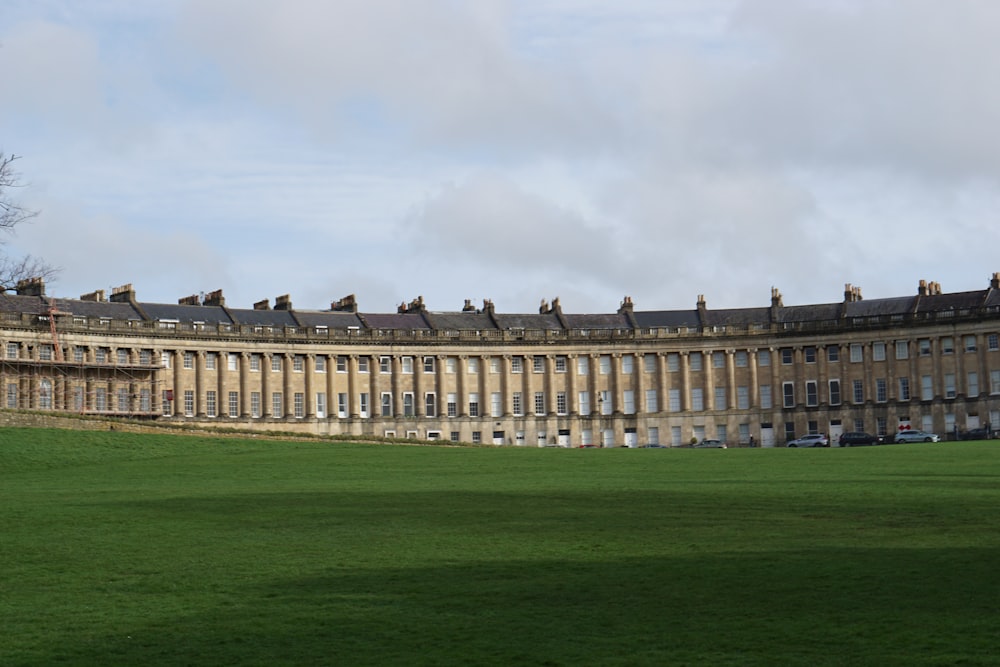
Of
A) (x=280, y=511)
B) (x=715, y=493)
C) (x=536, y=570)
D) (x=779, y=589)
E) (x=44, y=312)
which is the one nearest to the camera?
(x=779, y=589)

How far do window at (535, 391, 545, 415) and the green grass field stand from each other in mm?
76285

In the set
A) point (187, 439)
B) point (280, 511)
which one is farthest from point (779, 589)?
point (187, 439)

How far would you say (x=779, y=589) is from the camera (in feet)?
64.6

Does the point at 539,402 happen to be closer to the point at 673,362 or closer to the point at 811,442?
the point at 673,362

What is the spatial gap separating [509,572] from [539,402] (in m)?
95.6

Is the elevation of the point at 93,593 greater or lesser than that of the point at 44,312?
lesser

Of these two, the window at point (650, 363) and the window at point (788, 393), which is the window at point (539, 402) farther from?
the window at point (788, 393)

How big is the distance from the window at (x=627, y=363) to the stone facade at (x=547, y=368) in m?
0.19

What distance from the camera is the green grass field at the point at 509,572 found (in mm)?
16562

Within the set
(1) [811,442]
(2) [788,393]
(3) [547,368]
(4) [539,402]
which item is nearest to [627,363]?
(3) [547,368]

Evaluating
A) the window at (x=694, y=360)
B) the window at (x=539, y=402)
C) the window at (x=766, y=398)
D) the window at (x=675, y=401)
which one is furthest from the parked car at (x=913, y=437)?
the window at (x=539, y=402)

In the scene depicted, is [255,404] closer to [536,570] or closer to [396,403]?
[396,403]

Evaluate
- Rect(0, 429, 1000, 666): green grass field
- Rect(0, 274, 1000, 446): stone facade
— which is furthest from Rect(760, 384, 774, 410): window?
Rect(0, 429, 1000, 666): green grass field

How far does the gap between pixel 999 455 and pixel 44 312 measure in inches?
2752
